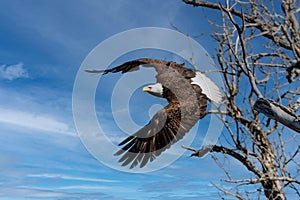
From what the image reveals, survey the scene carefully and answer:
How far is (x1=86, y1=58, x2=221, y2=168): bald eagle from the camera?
16.5 ft

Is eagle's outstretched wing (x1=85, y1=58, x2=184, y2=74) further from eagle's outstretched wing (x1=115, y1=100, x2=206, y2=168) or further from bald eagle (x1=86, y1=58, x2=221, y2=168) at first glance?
eagle's outstretched wing (x1=115, y1=100, x2=206, y2=168)

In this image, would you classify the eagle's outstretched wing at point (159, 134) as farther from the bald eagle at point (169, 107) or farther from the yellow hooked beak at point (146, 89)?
the yellow hooked beak at point (146, 89)

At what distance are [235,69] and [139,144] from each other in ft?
5.77

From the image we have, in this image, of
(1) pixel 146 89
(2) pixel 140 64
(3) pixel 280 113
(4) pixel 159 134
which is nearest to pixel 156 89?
(1) pixel 146 89

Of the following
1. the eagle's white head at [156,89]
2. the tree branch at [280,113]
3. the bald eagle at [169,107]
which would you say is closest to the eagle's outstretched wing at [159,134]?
the bald eagle at [169,107]

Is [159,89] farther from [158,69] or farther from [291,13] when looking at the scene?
[291,13]

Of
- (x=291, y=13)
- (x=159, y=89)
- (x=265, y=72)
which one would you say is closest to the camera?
(x=291, y=13)

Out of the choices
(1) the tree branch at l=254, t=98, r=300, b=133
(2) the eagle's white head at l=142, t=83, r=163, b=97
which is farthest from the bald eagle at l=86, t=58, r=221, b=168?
(1) the tree branch at l=254, t=98, r=300, b=133

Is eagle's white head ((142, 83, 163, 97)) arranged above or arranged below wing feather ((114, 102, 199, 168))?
above

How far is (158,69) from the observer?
6.26 meters

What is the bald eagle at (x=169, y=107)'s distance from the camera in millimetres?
Answer: 5031

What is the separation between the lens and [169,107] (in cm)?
548

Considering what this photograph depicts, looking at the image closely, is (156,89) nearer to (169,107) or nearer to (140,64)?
(140,64)

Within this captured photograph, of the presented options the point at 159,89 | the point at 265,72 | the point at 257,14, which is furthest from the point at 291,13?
the point at 159,89
